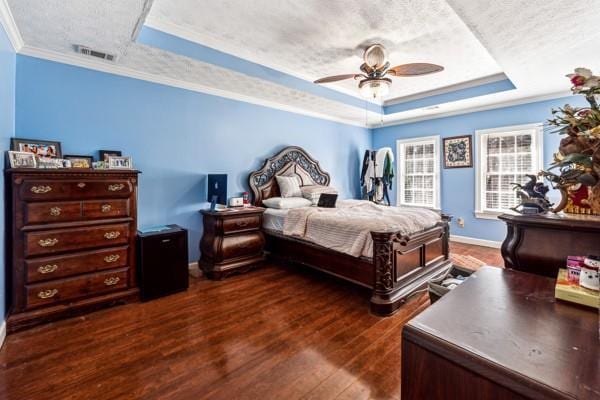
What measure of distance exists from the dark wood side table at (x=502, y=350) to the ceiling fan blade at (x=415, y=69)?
249 centimetres

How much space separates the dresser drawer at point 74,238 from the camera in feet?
7.41

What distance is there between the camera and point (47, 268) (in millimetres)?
2303

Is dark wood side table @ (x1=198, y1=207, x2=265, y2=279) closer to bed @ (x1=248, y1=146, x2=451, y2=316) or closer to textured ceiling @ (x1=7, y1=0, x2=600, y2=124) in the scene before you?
bed @ (x1=248, y1=146, x2=451, y2=316)

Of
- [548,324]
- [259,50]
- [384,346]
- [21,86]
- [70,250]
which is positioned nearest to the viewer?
[548,324]

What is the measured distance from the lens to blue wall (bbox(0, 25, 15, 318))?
83.4 inches

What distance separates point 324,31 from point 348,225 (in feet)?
6.57

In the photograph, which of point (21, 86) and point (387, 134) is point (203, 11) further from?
point (387, 134)

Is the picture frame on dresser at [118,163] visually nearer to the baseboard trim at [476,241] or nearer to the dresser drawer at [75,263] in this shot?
the dresser drawer at [75,263]

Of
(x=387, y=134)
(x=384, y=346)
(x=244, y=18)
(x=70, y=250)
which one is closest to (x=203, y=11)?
→ (x=244, y=18)

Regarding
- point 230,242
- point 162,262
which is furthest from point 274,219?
point 162,262

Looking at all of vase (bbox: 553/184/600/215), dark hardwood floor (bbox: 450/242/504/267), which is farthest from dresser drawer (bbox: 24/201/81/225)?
dark hardwood floor (bbox: 450/242/504/267)

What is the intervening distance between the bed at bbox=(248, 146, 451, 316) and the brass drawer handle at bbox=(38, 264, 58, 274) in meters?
2.28

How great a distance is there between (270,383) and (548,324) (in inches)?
58.1

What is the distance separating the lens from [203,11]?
2.51m
